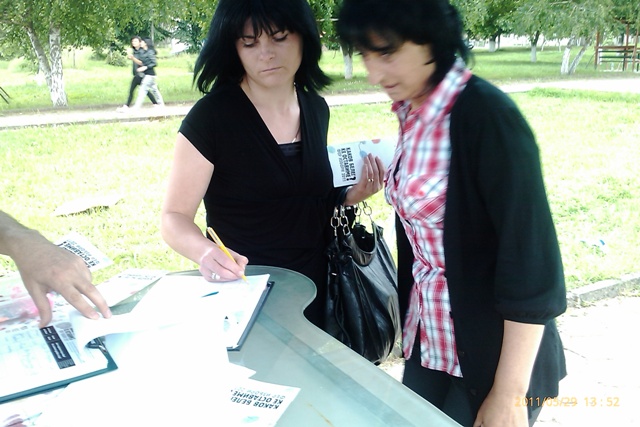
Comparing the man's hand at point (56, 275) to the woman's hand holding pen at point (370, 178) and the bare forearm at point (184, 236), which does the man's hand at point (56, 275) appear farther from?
the woman's hand holding pen at point (370, 178)

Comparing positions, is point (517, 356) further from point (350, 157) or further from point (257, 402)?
point (350, 157)

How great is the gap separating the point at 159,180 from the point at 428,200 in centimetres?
416

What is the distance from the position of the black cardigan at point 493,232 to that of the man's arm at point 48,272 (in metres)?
0.62

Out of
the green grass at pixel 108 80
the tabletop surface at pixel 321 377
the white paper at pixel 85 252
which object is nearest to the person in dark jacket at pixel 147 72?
the green grass at pixel 108 80

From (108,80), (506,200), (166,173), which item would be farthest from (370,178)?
(108,80)

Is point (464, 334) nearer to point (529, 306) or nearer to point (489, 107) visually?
point (529, 306)

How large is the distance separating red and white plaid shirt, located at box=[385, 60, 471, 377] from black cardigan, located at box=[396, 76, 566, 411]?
0.12 ft

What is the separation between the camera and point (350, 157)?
155 cm

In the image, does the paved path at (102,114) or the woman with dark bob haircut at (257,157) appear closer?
the woman with dark bob haircut at (257,157)

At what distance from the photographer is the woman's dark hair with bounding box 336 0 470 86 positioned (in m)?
1.01

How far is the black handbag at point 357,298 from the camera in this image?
151cm

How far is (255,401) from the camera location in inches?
34.1

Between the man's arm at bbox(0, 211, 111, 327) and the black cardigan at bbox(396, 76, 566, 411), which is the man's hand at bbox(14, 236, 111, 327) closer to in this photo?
the man's arm at bbox(0, 211, 111, 327)

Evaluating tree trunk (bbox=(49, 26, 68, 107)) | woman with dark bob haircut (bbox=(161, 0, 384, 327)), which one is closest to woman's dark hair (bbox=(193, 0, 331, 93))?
woman with dark bob haircut (bbox=(161, 0, 384, 327))
